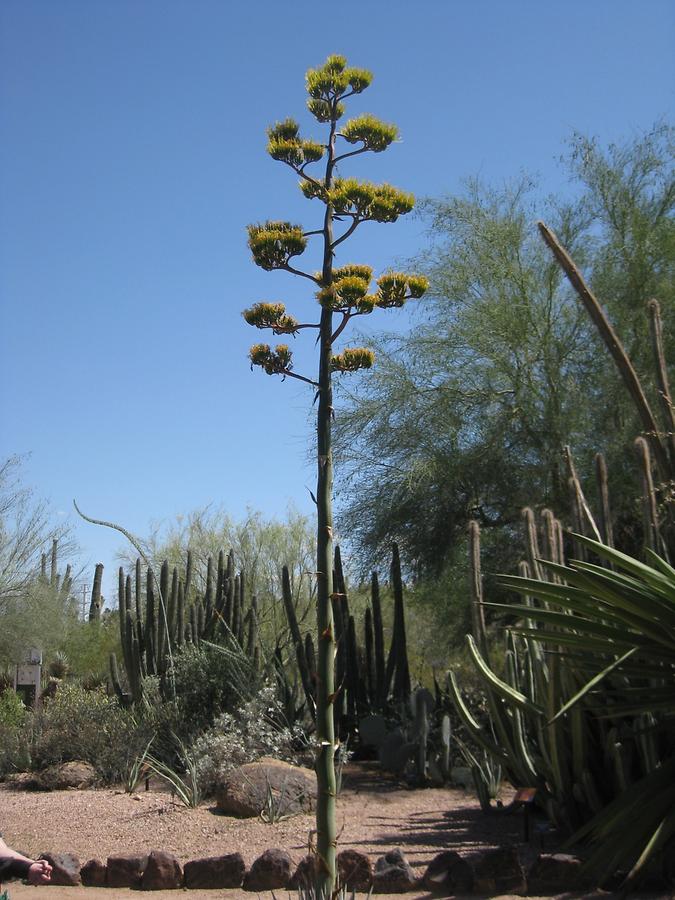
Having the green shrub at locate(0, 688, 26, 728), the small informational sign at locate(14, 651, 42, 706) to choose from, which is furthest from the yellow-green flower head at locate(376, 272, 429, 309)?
the small informational sign at locate(14, 651, 42, 706)

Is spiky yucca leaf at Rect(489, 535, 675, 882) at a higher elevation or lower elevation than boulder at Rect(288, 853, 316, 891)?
higher

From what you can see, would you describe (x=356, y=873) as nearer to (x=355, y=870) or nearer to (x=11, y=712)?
(x=355, y=870)

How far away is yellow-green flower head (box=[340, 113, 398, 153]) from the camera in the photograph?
5.46 metres

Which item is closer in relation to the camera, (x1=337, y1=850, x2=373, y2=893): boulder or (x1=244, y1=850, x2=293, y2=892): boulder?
(x1=337, y1=850, x2=373, y2=893): boulder

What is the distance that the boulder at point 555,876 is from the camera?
18.8 feet

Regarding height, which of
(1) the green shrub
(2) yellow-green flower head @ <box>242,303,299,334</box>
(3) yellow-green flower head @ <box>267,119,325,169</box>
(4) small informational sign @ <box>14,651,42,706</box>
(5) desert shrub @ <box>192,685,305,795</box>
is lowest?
(5) desert shrub @ <box>192,685,305,795</box>

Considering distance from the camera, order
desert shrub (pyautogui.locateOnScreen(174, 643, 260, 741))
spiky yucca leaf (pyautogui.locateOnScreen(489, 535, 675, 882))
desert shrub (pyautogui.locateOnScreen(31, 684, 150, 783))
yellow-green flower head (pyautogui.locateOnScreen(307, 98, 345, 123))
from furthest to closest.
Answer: desert shrub (pyautogui.locateOnScreen(174, 643, 260, 741)), desert shrub (pyautogui.locateOnScreen(31, 684, 150, 783)), yellow-green flower head (pyautogui.locateOnScreen(307, 98, 345, 123)), spiky yucca leaf (pyautogui.locateOnScreen(489, 535, 675, 882))

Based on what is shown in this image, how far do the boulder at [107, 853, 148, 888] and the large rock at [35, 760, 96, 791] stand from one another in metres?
4.18

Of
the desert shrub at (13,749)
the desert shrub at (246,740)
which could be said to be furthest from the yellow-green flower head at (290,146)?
the desert shrub at (13,749)

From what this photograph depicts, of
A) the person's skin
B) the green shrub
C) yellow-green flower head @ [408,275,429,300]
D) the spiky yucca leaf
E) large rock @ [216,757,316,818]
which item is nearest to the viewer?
the person's skin

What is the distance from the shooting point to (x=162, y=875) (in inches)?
251

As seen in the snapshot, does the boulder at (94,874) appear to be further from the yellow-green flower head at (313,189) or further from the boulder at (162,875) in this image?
the yellow-green flower head at (313,189)

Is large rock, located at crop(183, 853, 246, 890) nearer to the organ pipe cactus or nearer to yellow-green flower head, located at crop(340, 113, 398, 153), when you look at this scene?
yellow-green flower head, located at crop(340, 113, 398, 153)

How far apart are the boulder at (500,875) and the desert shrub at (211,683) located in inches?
221
